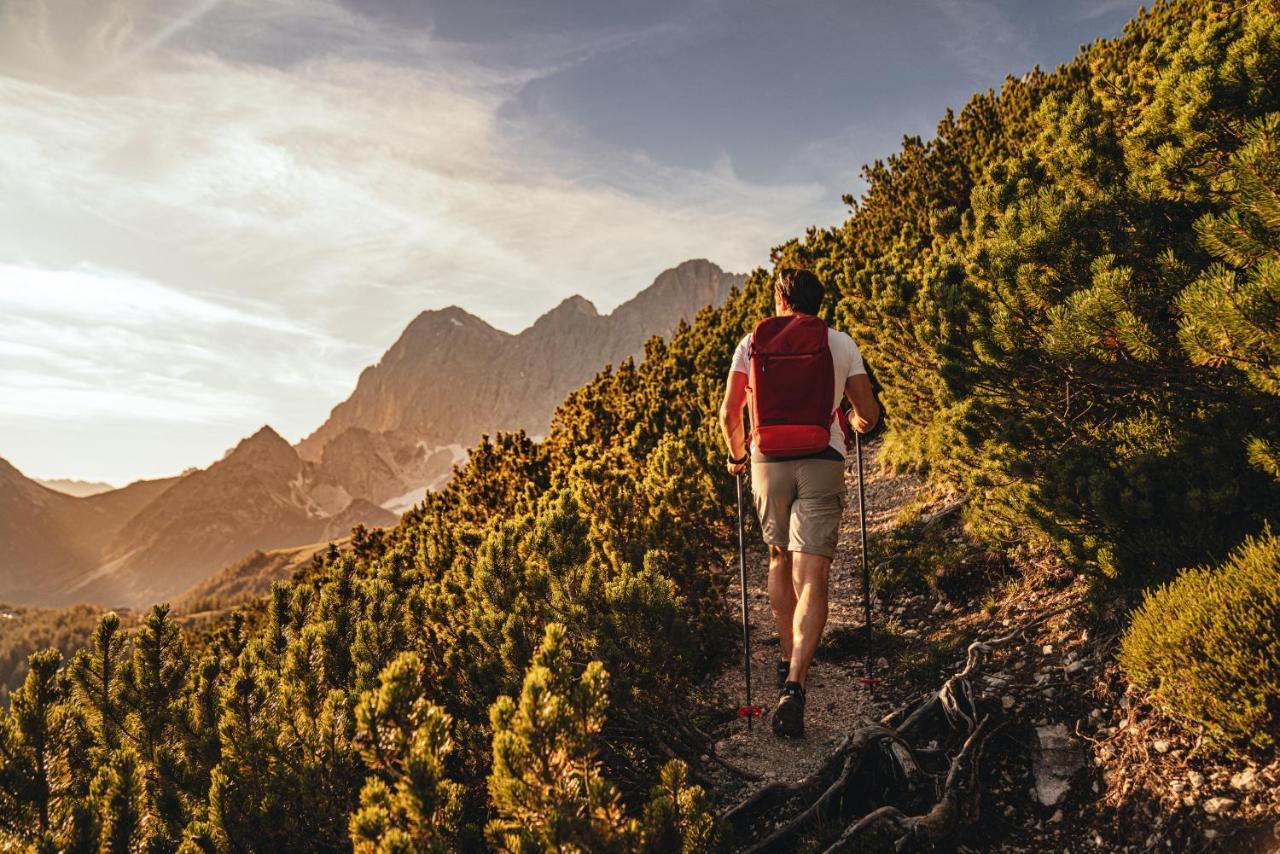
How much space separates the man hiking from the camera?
4102 mm

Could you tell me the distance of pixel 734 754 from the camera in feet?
13.0

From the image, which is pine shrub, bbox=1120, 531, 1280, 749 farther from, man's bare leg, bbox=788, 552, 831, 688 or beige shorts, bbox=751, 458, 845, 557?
beige shorts, bbox=751, 458, 845, 557

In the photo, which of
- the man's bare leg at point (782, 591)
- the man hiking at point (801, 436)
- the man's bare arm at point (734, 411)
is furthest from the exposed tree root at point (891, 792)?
the man's bare arm at point (734, 411)

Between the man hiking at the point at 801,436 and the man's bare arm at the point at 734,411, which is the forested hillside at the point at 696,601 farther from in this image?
the man's bare arm at the point at 734,411

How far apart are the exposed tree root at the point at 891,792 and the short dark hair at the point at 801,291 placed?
2.31m

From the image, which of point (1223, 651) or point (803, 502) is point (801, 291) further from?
point (1223, 651)

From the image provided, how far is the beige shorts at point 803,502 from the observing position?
4121mm

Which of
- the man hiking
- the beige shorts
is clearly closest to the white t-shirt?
the man hiking

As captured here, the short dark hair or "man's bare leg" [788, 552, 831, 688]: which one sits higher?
the short dark hair

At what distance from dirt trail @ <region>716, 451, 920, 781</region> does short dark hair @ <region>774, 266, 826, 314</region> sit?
2526mm

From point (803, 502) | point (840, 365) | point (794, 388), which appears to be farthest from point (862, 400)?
point (803, 502)

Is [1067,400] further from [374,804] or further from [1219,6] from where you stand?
[1219,6]

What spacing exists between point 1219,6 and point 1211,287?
7907 millimetres

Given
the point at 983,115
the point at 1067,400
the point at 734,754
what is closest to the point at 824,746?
the point at 734,754
